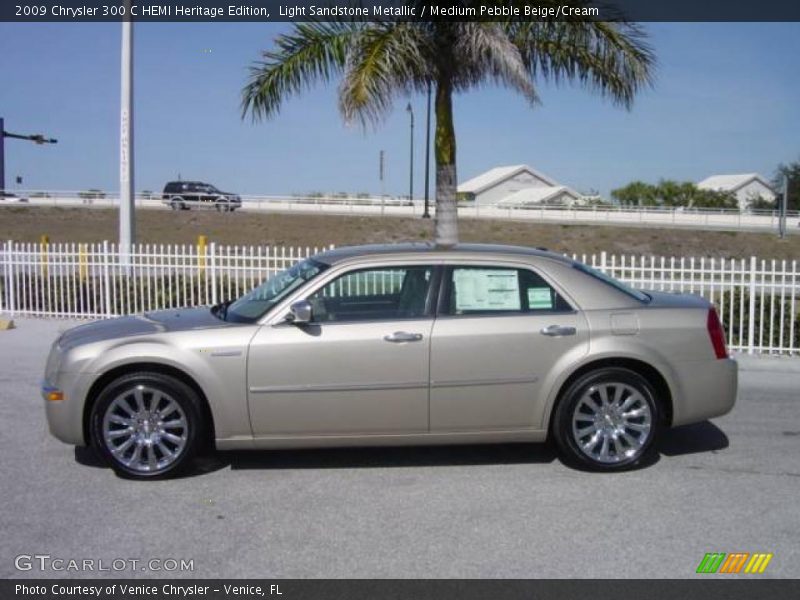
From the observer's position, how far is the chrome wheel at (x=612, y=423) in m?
5.55

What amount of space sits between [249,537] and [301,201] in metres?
49.6

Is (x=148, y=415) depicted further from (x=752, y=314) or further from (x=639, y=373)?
(x=752, y=314)

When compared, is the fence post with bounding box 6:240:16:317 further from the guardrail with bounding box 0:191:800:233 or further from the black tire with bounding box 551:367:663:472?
the guardrail with bounding box 0:191:800:233

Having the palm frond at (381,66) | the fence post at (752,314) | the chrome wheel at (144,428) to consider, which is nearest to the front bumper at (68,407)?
the chrome wheel at (144,428)

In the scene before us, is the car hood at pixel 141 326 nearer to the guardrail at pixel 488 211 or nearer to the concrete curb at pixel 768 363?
the concrete curb at pixel 768 363

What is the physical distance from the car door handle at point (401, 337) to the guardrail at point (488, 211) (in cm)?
4059

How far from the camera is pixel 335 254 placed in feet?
19.8

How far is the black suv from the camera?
1800 inches

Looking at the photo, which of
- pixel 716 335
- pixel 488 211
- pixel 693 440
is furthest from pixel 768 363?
pixel 488 211

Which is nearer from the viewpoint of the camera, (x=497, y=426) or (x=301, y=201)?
(x=497, y=426)

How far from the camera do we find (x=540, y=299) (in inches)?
223

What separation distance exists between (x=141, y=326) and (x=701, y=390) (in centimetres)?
375
